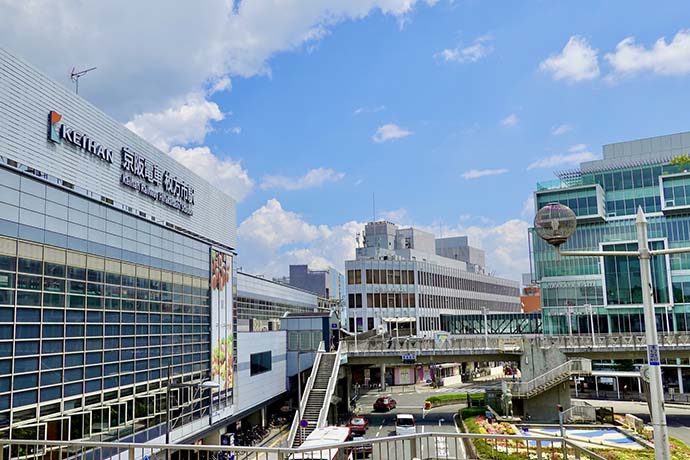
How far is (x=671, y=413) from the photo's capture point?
5206 centimetres

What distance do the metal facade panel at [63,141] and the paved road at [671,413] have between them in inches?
1416

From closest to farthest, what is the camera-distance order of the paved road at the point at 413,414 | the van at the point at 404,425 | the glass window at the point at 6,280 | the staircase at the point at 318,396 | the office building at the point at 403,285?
1. the glass window at the point at 6,280
2. the staircase at the point at 318,396
3. the van at the point at 404,425
4. the paved road at the point at 413,414
5. the office building at the point at 403,285

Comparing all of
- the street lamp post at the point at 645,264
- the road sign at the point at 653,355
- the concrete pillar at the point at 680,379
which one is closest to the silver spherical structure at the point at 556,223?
the street lamp post at the point at 645,264

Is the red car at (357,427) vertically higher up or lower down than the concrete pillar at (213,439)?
lower down

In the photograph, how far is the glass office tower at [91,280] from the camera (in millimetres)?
20469

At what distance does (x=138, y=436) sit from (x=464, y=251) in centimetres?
10193

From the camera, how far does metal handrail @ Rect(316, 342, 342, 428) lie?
4091 cm

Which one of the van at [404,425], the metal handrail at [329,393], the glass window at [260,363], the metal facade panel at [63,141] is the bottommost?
the van at [404,425]

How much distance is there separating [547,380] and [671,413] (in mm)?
13799

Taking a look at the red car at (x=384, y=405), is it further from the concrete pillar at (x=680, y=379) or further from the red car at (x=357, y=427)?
the concrete pillar at (x=680, y=379)

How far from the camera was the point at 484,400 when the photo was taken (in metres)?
52.4

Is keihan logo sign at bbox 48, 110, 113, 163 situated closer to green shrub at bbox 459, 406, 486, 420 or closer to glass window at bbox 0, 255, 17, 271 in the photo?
glass window at bbox 0, 255, 17, 271

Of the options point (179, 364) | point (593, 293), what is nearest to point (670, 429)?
point (593, 293)

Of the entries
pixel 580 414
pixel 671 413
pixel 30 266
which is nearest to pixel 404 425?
pixel 580 414
